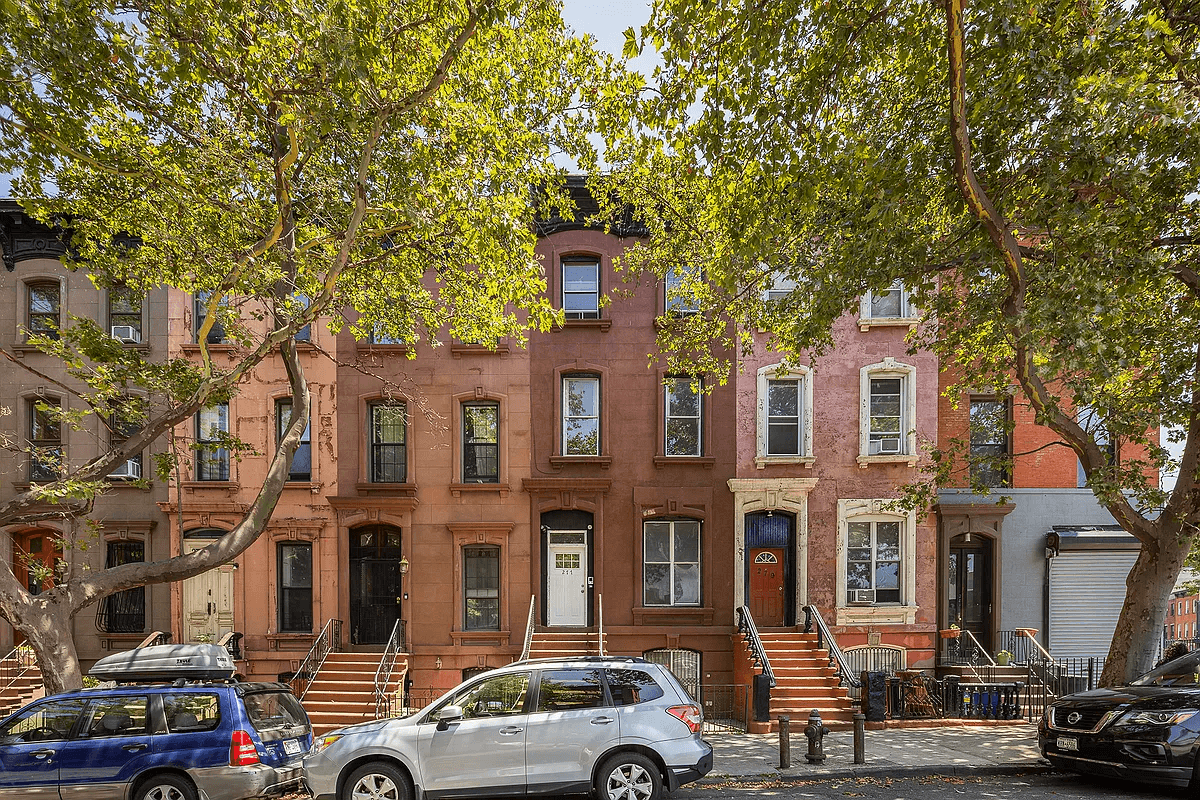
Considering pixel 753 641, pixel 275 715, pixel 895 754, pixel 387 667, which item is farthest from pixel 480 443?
pixel 895 754

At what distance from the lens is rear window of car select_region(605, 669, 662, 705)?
8250mm

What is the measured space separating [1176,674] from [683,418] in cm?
978

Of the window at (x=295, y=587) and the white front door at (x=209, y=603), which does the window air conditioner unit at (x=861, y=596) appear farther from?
the white front door at (x=209, y=603)

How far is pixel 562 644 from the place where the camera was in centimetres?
1534

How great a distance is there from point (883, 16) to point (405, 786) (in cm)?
1087

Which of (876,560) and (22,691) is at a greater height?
(876,560)

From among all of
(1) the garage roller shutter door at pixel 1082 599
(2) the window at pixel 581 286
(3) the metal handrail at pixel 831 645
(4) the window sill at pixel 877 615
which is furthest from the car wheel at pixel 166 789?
(1) the garage roller shutter door at pixel 1082 599

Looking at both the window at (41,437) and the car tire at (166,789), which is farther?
the window at (41,437)

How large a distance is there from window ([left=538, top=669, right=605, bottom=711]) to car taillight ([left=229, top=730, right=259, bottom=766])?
3486 millimetres

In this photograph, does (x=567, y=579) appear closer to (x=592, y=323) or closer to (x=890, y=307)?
(x=592, y=323)

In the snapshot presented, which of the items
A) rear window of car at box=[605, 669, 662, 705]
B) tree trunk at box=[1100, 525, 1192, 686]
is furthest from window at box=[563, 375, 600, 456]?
tree trunk at box=[1100, 525, 1192, 686]

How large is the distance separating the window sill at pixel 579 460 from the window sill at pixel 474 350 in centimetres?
277

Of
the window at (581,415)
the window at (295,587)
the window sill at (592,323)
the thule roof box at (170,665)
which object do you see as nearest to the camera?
the thule roof box at (170,665)

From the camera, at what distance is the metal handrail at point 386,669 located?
1397 centimetres
